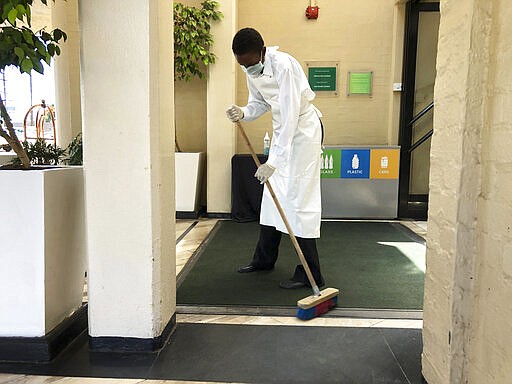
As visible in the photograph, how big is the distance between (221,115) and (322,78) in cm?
135

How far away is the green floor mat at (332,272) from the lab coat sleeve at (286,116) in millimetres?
806

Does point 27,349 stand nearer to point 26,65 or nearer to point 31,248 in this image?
point 31,248

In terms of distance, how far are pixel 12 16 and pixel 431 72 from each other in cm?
458

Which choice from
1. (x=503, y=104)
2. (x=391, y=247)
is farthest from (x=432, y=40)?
(x=503, y=104)

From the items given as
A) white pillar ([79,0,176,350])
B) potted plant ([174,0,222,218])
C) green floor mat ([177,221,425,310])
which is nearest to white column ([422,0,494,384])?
green floor mat ([177,221,425,310])

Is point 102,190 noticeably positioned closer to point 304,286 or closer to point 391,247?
point 304,286

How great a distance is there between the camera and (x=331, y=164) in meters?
4.92

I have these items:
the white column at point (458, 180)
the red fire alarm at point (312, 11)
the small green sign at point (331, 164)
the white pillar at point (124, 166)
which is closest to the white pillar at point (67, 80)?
the red fire alarm at point (312, 11)

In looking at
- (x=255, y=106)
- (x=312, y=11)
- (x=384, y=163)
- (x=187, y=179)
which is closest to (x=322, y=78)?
(x=312, y=11)

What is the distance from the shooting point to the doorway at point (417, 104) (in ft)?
16.3

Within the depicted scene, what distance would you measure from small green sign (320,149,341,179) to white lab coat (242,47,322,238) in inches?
84.8

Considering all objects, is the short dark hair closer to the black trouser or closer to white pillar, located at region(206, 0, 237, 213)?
the black trouser

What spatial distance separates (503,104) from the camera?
4.07ft

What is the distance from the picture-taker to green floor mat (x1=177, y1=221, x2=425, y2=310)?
2.56 meters
